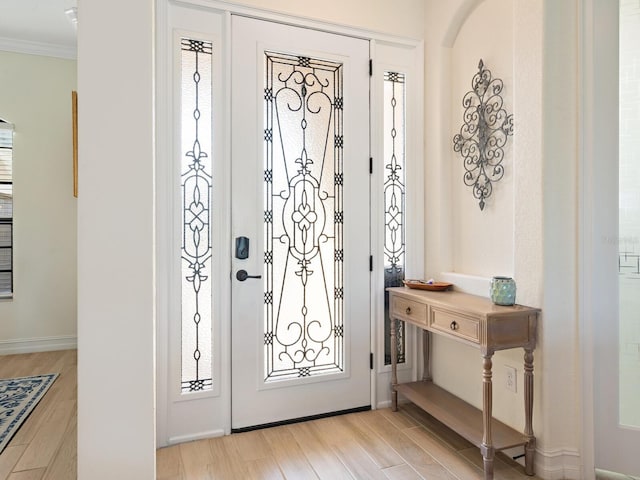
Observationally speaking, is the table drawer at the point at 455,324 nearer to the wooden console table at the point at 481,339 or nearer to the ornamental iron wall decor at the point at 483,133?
the wooden console table at the point at 481,339

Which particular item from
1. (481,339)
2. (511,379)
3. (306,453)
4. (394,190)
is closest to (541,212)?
(481,339)

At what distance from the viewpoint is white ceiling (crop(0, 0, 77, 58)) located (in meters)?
3.15

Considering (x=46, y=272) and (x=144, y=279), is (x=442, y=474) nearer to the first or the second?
(x=144, y=279)

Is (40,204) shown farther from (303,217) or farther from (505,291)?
(505,291)

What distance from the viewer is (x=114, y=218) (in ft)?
4.55

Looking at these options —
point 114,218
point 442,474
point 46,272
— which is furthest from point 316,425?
point 46,272

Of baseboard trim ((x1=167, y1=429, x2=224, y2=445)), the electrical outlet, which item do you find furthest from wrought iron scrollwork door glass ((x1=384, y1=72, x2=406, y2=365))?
baseboard trim ((x1=167, y1=429, x2=224, y2=445))

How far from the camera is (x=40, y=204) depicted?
3.81m

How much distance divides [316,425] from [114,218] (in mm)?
1717

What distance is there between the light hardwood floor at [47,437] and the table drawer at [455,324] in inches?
77.2

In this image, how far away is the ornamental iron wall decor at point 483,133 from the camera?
229cm

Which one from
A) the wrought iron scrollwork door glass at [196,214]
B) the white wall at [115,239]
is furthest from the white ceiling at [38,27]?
the white wall at [115,239]

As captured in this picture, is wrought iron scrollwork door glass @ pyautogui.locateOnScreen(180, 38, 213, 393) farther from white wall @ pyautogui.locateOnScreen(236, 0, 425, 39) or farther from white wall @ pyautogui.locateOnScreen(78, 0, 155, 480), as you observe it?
white wall @ pyautogui.locateOnScreen(78, 0, 155, 480)

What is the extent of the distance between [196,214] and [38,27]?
8.74ft
